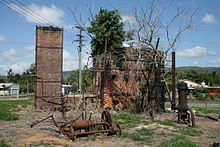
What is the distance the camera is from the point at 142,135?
13203 millimetres

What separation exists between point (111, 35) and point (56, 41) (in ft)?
14.3

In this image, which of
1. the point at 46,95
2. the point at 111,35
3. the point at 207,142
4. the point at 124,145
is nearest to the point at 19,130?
the point at 124,145

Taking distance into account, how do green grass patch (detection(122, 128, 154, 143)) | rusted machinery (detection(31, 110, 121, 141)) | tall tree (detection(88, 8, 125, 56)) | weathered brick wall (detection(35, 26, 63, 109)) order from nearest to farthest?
green grass patch (detection(122, 128, 154, 143))
rusted machinery (detection(31, 110, 121, 141))
weathered brick wall (detection(35, 26, 63, 109))
tall tree (detection(88, 8, 125, 56))

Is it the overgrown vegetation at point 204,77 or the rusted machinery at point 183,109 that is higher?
the overgrown vegetation at point 204,77

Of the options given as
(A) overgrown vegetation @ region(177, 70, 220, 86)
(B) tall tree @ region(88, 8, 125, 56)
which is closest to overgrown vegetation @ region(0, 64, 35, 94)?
(A) overgrown vegetation @ region(177, 70, 220, 86)

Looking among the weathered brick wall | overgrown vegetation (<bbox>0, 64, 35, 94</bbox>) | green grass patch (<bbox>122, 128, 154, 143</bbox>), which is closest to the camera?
green grass patch (<bbox>122, 128, 154, 143</bbox>)

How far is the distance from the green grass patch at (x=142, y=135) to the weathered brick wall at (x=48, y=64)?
10.5 metres

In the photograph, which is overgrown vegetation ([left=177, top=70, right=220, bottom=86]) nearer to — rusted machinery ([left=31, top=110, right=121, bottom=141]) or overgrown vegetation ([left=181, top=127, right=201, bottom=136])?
overgrown vegetation ([left=181, top=127, right=201, bottom=136])

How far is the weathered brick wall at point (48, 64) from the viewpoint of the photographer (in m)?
23.5

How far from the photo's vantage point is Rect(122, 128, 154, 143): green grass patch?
12198 mm

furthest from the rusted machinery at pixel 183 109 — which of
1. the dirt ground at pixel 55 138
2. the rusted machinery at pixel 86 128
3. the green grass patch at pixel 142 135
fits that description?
the rusted machinery at pixel 86 128

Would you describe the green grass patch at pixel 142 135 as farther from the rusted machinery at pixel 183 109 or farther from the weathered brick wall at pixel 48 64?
the weathered brick wall at pixel 48 64

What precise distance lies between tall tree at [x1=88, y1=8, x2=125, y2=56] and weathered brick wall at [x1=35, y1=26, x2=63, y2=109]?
3.26m

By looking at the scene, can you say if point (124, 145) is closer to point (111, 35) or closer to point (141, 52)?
point (141, 52)
